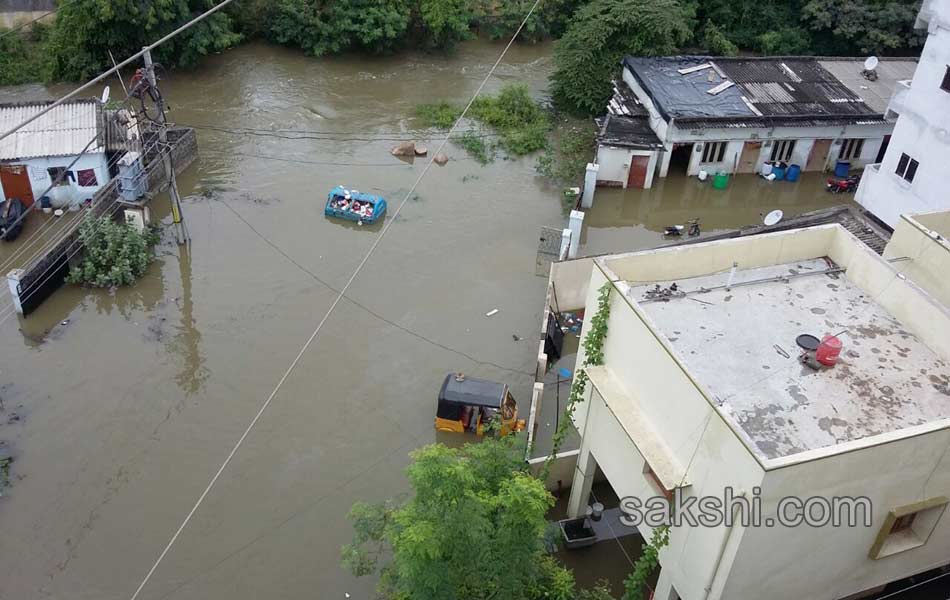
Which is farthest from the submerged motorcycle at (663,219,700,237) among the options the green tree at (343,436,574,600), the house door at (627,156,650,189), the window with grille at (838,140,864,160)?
the green tree at (343,436,574,600)

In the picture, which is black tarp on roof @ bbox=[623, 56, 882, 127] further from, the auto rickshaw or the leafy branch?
the leafy branch

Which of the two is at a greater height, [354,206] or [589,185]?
[589,185]

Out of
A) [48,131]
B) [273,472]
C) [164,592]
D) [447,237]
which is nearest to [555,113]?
[447,237]

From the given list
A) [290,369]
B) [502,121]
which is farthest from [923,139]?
[290,369]

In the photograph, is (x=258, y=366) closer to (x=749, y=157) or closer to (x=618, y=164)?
(x=618, y=164)

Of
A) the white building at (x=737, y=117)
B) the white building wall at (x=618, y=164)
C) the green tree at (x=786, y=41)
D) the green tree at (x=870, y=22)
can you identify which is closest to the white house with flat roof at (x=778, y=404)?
the white building wall at (x=618, y=164)
